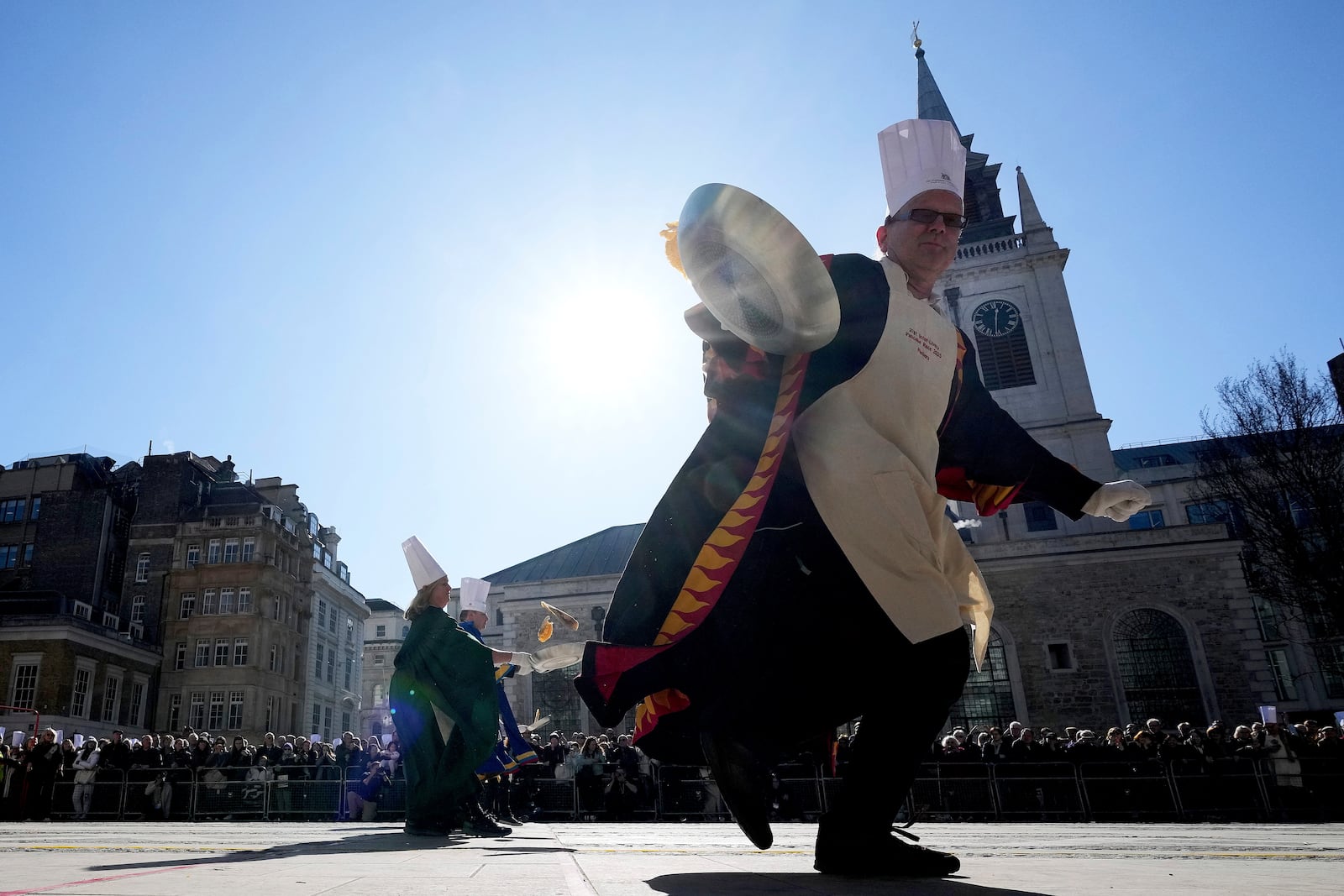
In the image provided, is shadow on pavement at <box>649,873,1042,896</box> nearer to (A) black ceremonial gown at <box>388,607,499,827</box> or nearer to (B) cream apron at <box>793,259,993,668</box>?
(B) cream apron at <box>793,259,993,668</box>

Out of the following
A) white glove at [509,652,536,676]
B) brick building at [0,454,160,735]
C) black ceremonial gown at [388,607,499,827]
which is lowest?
black ceremonial gown at [388,607,499,827]

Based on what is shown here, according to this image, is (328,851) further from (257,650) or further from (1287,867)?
(257,650)

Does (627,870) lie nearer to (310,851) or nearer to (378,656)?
(310,851)

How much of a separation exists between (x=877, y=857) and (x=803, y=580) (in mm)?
805

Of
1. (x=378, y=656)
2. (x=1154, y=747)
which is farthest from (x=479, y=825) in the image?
(x=378, y=656)

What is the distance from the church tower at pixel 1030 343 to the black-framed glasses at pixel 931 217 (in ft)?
111

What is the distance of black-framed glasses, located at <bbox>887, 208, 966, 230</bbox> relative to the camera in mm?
3225

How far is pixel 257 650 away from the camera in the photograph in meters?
42.2

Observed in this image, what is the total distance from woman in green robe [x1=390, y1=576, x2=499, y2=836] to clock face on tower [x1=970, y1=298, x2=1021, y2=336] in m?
37.8

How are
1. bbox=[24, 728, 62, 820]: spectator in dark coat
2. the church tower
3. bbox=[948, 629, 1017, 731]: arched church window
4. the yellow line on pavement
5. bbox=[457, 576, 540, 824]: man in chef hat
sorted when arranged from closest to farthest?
1. the yellow line on pavement
2. bbox=[457, 576, 540, 824]: man in chef hat
3. bbox=[24, 728, 62, 820]: spectator in dark coat
4. bbox=[948, 629, 1017, 731]: arched church window
5. the church tower

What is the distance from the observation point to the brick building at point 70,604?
34.1 m

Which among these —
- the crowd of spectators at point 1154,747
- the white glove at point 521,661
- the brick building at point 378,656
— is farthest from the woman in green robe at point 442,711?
the brick building at point 378,656

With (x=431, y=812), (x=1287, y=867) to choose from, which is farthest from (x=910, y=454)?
(x=431, y=812)

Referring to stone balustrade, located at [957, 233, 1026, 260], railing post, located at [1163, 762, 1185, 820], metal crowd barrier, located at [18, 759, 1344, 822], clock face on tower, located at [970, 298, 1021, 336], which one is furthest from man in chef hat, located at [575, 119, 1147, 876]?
stone balustrade, located at [957, 233, 1026, 260]
